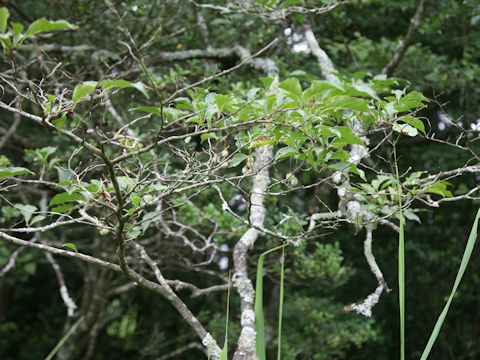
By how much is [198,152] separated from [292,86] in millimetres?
550

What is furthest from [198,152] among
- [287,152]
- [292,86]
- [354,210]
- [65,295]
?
[65,295]

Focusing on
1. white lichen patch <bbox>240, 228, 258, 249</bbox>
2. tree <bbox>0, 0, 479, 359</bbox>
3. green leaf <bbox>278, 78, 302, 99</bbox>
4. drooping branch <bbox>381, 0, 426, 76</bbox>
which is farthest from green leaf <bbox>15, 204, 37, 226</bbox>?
drooping branch <bbox>381, 0, 426, 76</bbox>

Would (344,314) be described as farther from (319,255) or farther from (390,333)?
(319,255)

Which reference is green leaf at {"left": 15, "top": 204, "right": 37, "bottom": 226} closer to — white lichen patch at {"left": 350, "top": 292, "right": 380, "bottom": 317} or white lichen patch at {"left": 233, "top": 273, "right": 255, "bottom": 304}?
white lichen patch at {"left": 233, "top": 273, "right": 255, "bottom": 304}

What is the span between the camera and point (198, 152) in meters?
1.50

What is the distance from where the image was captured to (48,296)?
7.23 m

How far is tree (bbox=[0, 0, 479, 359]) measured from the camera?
4.09 ft

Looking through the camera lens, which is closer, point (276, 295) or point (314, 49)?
point (314, 49)

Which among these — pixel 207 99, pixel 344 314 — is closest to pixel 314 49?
pixel 207 99

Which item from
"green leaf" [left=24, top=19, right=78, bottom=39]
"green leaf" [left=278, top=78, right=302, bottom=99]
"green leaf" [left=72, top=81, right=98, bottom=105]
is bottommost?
"green leaf" [left=278, top=78, right=302, bottom=99]

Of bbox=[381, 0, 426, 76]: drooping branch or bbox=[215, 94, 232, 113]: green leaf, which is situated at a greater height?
bbox=[381, 0, 426, 76]: drooping branch

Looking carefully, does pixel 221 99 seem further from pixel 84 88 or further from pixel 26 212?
pixel 26 212

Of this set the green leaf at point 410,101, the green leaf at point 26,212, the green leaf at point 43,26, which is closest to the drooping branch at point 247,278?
the green leaf at point 410,101

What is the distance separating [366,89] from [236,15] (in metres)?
2.28
